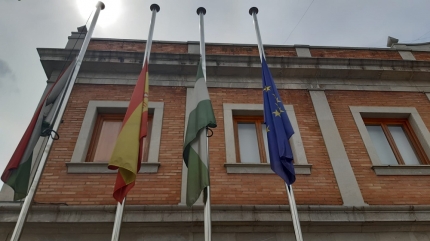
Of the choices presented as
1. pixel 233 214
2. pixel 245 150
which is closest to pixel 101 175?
pixel 233 214

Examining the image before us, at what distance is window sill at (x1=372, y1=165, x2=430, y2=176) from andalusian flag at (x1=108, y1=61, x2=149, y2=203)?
5.04m

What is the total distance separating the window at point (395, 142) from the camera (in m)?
7.39

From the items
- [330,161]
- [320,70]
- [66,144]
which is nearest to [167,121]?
[66,144]

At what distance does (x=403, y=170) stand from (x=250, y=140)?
3.36 meters

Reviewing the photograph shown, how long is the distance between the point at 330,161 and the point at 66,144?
19.0 ft

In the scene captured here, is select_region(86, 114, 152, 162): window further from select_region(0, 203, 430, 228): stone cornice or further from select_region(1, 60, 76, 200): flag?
select_region(0, 203, 430, 228): stone cornice

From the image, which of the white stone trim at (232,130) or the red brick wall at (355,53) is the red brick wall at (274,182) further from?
the red brick wall at (355,53)

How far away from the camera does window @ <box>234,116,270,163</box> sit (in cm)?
715

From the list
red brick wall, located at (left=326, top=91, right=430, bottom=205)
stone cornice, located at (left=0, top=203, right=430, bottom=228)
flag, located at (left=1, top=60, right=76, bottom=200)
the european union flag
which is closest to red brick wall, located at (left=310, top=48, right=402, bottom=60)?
red brick wall, located at (left=326, top=91, right=430, bottom=205)

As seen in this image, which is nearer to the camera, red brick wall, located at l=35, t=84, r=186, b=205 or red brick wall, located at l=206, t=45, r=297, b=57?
red brick wall, located at l=35, t=84, r=186, b=205

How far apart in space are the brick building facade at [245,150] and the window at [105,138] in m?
0.10

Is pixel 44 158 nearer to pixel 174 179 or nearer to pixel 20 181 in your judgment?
pixel 20 181

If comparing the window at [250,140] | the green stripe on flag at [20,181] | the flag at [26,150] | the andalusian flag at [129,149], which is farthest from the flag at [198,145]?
the green stripe on flag at [20,181]

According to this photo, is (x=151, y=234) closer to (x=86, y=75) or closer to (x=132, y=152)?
(x=132, y=152)
